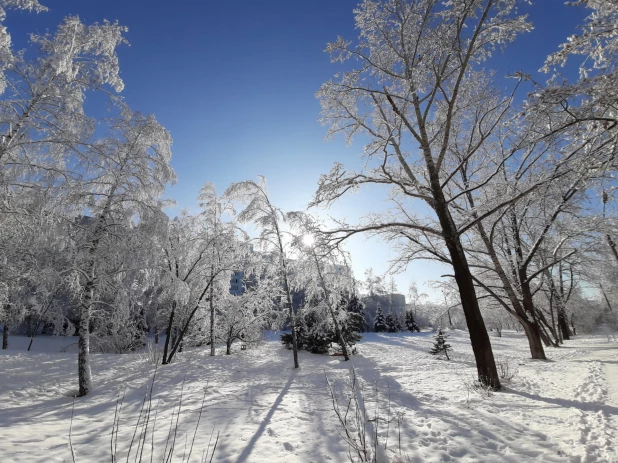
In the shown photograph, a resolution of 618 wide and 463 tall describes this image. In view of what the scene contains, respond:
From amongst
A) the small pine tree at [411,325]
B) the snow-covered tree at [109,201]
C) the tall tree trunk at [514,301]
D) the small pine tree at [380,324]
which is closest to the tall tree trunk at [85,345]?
the snow-covered tree at [109,201]

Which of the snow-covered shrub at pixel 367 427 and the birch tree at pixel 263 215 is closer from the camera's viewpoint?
the snow-covered shrub at pixel 367 427

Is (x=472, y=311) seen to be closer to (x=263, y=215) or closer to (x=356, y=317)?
(x=263, y=215)

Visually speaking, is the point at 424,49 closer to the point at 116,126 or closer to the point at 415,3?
the point at 415,3

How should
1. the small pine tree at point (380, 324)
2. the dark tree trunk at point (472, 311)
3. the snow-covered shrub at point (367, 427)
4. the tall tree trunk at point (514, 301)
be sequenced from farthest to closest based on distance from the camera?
1. the small pine tree at point (380, 324)
2. the tall tree trunk at point (514, 301)
3. the dark tree trunk at point (472, 311)
4. the snow-covered shrub at point (367, 427)

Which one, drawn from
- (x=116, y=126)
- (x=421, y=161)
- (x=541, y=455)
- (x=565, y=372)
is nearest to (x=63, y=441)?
(x=541, y=455)

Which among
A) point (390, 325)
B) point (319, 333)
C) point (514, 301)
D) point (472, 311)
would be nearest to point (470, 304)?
point (472, 311)

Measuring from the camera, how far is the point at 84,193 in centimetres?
719

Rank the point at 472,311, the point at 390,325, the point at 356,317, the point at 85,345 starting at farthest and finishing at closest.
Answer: the point at 390,325
the point at 356,317
the point at 85,345
the point at 472,311

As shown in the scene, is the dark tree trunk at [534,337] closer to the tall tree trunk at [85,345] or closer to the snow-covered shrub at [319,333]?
the snow-covered shrub at [319,333]

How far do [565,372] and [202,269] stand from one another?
14392 millimetres

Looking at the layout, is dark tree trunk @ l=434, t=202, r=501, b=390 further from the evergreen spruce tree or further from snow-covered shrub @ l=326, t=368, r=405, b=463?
the evergreen spruce tree

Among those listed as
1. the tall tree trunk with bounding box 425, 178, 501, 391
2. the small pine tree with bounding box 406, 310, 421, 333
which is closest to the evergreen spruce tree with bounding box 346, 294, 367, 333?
the tall tree trunk with bounding box 425, 178, 501, 391

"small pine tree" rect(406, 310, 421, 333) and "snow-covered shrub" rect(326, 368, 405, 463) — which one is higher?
"snow-covered shrub" rect(326, 368, 405, 463)

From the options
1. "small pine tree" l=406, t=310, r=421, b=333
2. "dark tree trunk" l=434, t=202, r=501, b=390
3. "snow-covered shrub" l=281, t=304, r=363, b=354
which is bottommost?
"small pine tree" l=406, t=310, r=421, b=333
